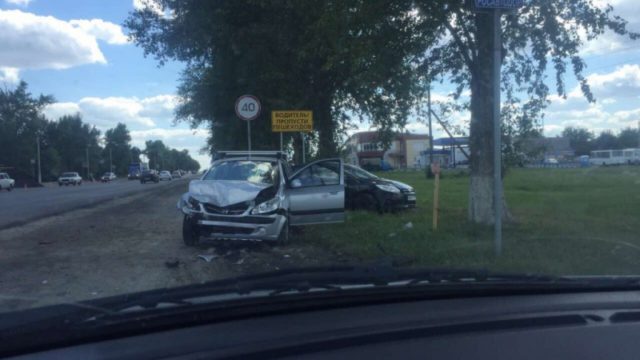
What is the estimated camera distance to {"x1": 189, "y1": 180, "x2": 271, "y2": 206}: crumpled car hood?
1170cm

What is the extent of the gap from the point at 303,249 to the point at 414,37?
4511 millimetres

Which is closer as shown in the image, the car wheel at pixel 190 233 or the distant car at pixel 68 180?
the car wheel at pixel 190 233

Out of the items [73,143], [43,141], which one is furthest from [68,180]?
[73,143]

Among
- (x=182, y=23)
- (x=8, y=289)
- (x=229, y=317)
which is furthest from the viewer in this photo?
(x=182, y=23)

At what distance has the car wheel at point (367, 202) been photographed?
18047mm

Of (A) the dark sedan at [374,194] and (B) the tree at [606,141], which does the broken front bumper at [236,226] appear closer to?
(A) the dark sedan at [374,194]

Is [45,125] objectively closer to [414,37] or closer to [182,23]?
[182,23]

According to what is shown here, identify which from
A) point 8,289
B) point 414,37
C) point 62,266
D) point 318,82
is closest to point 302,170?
point 414,37

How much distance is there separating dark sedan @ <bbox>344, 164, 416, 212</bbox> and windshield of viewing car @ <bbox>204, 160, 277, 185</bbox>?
524 cm

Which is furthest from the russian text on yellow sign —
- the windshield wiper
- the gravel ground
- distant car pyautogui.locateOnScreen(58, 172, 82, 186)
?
distant car pyautogui.locateOnScreen(58, 172, 82, 186)

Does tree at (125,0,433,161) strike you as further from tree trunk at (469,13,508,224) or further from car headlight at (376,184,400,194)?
car headlight at (376,184,400,194)

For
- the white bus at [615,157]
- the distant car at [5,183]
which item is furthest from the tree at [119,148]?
the white bus at [615,157]

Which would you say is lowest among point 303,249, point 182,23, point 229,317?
point 303,249

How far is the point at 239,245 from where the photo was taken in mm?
12398
